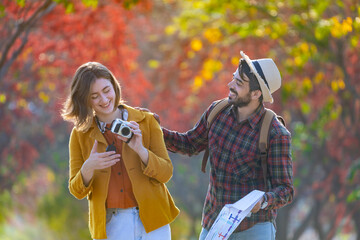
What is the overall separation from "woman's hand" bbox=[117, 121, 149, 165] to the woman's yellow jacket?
0.03 metres

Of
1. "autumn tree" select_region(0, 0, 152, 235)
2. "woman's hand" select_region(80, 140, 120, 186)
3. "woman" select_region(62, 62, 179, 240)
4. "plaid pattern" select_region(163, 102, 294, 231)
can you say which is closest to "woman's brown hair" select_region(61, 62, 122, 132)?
"woman" select_region(62, 62, 179, 240)

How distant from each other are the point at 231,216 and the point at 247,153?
45 cm

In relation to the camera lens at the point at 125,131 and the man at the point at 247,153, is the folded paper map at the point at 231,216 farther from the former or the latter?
the camera lens at the point at 125,131

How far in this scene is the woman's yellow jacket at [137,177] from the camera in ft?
12.0

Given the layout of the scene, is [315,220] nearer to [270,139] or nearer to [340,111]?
[340,111]

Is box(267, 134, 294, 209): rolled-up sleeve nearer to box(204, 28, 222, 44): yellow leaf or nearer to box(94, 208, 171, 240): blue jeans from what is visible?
box(94, 208, 171, 240): blue jeans

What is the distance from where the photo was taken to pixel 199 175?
20500mm

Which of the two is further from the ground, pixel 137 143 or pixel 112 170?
pixel 137 143

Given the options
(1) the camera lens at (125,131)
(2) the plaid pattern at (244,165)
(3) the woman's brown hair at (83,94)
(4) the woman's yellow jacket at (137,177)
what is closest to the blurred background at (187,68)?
(3) the woman's brown hair at (83,94)

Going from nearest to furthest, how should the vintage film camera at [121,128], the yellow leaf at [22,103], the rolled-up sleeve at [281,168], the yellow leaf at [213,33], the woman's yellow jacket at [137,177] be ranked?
the vintage film camera at [121,128] → the woman's yellow jacket at [137,177] → the rolled-up sleeve at [281,168] → the yellow leaf at [213,33] → the yellow leaf at [22,103]

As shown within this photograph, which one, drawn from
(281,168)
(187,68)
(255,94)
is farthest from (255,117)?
(187,68)

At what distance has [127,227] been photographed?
12.0ft

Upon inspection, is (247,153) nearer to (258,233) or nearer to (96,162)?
(258,233)

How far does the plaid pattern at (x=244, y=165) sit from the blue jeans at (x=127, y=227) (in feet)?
1.82
